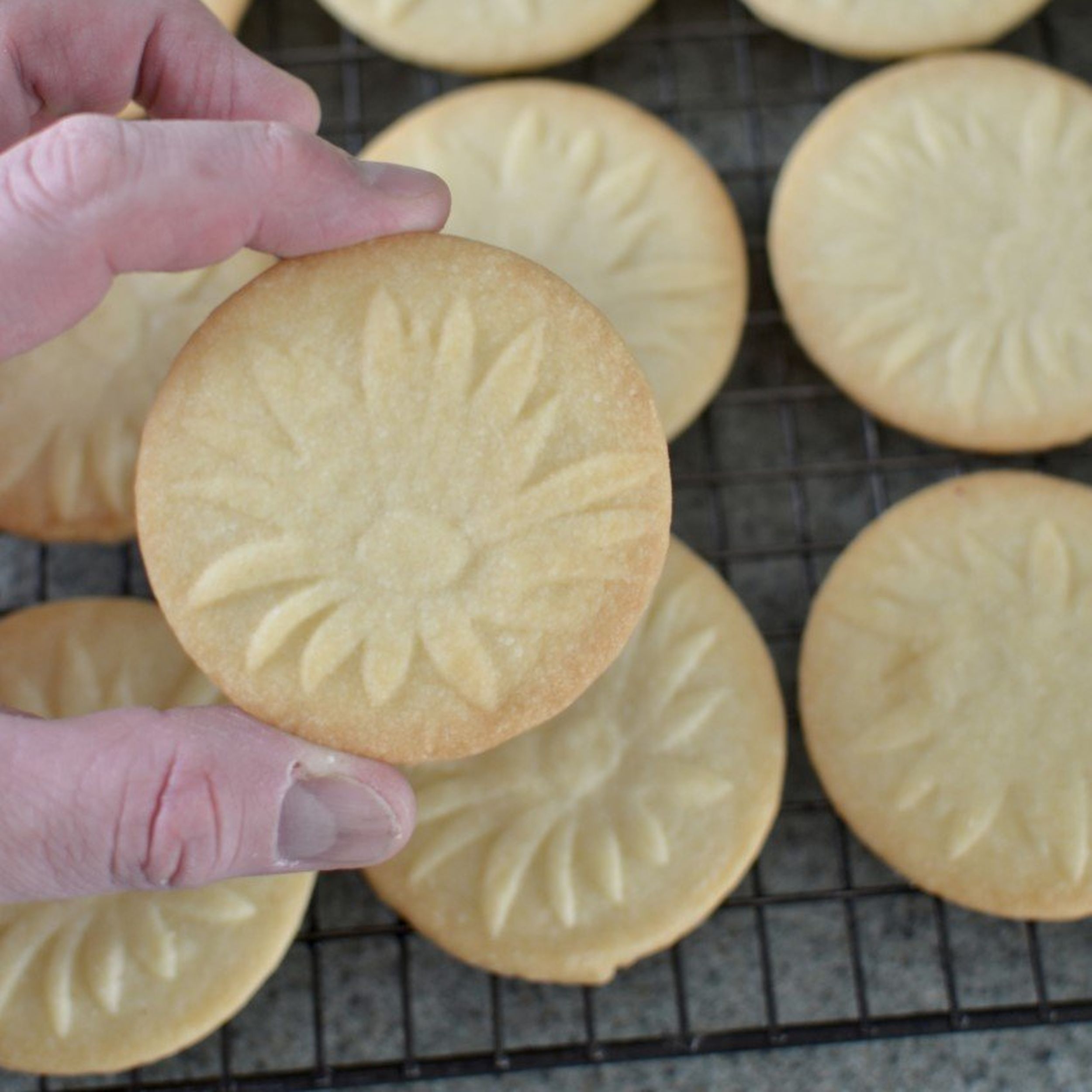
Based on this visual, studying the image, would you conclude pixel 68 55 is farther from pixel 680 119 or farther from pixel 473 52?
pixel 680 119

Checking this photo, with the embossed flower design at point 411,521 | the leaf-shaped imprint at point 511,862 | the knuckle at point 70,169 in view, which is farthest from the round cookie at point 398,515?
the leaf-shaped imprint at point 511,862

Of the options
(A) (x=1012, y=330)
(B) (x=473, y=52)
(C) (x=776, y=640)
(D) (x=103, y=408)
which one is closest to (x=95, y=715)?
(D) (x=103, y=408)

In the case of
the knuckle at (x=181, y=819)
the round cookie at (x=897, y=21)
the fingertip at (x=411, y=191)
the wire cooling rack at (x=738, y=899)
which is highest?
the fingertip at (x=411, y=191)

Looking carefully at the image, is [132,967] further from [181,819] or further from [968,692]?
[968,692]

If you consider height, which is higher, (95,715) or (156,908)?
(95,715)

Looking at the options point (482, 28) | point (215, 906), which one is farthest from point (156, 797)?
point (482, 28)

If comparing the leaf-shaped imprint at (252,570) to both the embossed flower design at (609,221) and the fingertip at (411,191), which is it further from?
the embossed flower design at (609,221)
